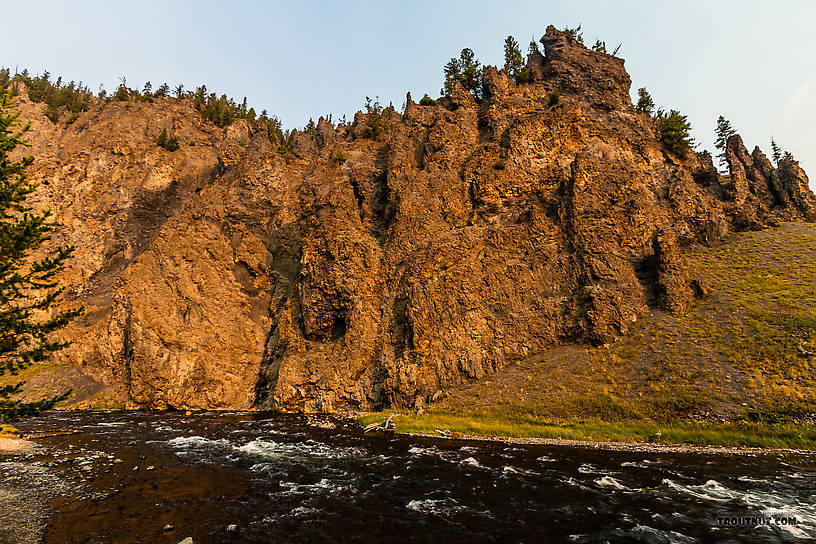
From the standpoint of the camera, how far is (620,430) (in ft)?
95.9

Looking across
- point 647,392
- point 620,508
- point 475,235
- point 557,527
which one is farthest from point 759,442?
point 475,235

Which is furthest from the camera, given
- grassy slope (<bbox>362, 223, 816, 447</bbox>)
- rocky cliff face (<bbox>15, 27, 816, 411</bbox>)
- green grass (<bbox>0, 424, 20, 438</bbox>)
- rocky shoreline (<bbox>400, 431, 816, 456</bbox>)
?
rocky cliff face (<bbox>15, 27, 816, 411</bbox>)

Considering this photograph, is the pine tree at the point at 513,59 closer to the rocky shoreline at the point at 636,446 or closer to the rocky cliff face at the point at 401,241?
the rocky cliff face at the point at 401,241

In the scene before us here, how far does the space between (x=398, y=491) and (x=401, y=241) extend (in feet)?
127

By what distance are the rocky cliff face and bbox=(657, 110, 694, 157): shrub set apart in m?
2.99

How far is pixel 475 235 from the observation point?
166 ft

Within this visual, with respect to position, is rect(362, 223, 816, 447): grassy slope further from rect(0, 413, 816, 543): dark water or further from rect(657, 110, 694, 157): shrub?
rect(657, 110, 694, 157): shrub

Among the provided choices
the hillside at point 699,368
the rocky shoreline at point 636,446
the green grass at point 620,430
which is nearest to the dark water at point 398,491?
the rocky shoreline at point 636,446

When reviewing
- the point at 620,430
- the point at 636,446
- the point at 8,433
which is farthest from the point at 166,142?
the point at 636,446

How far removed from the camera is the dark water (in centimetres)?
1300

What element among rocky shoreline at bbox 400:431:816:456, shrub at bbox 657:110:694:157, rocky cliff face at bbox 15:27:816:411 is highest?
shrub at bbox 657:110:694:157

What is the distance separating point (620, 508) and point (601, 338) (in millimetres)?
28647

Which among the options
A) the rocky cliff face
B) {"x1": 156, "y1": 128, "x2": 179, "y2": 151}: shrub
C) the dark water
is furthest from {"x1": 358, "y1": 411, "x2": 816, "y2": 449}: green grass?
{"x1": 156, "y1": 128, "x2": 179, "y2": 151}: shrub

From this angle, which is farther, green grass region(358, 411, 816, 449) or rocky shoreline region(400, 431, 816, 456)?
green grass region(358, 411, 816, 449)
